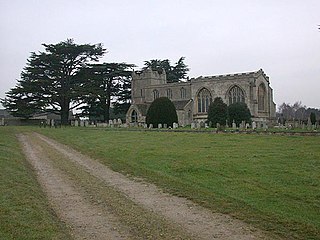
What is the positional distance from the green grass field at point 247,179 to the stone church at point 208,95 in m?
34.2

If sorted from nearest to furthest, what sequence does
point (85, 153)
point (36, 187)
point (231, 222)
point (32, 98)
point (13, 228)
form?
point (13, 228) → point (231, 222) → point (36, 187) → point (85, 153) → point (32, 98)

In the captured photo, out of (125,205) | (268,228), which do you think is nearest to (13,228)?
(125,205)

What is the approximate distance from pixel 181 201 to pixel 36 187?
354 cm

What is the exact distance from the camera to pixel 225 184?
9344 mm

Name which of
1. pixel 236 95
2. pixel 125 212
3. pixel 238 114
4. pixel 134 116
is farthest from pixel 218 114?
pixel 125 212

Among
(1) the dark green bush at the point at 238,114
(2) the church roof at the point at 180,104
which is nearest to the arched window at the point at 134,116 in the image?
(2) the church roof at the point at 180,104

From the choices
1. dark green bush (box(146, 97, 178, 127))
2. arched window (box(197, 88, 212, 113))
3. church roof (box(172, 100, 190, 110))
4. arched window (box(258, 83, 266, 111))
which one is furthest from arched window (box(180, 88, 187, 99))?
dark green bush (box(146, 97, 178, 127))

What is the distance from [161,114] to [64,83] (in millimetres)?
21626

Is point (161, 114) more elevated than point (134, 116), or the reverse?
point (134, 116)

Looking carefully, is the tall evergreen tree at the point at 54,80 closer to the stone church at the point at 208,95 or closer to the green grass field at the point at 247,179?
the stone church at the point at 208,95

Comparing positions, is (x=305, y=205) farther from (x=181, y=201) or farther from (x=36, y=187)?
(x=36, y=187)

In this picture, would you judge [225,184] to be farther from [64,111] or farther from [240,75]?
[64,111]

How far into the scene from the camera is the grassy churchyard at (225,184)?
6262 mm

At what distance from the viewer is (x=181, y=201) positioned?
25.6 ft
